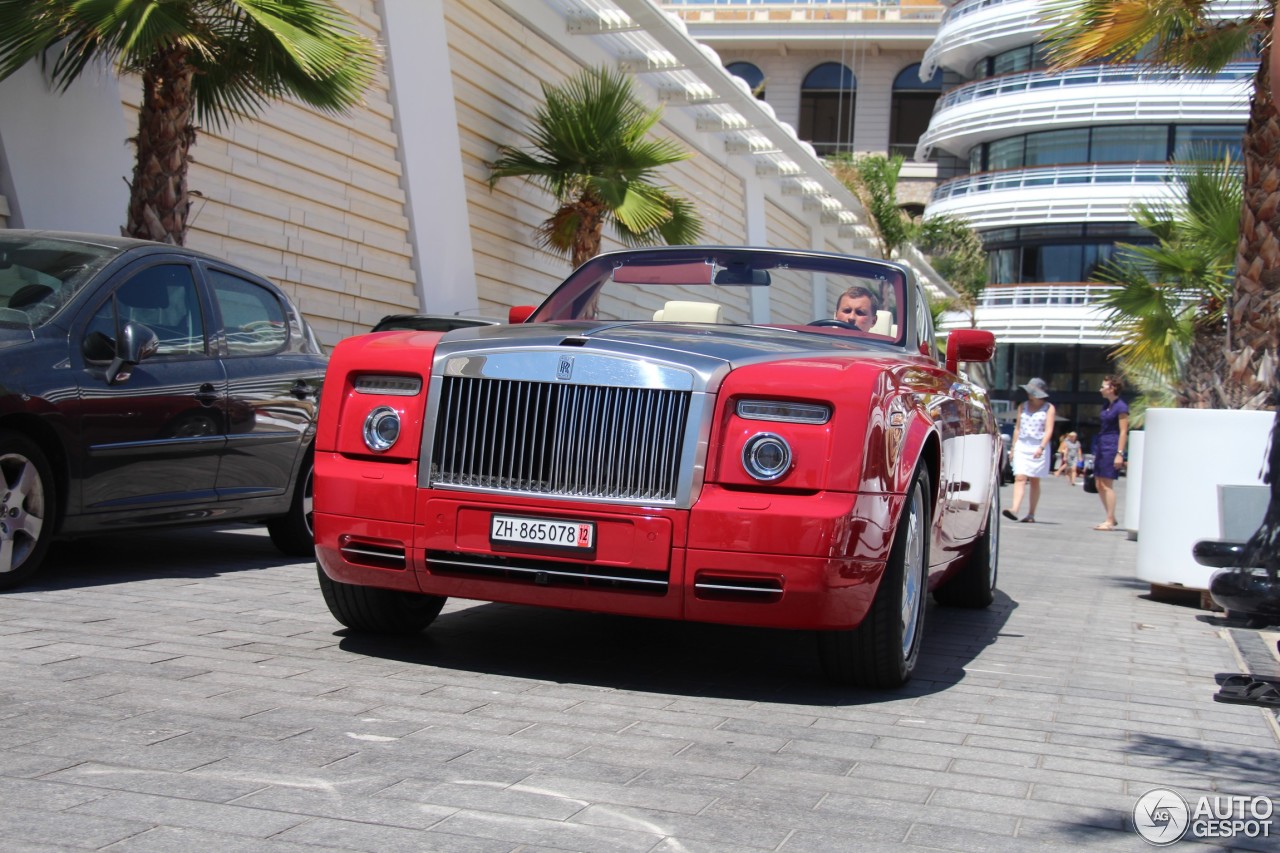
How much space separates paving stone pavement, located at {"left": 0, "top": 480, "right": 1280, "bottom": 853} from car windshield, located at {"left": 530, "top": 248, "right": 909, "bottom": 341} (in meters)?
1.35

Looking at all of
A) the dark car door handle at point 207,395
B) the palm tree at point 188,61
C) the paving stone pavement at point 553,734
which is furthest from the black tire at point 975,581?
the palm tree at point 188,61

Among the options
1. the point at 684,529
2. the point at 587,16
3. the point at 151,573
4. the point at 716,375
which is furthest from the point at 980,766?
the point at 587,16

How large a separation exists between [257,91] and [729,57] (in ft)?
191

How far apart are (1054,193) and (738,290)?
149ft

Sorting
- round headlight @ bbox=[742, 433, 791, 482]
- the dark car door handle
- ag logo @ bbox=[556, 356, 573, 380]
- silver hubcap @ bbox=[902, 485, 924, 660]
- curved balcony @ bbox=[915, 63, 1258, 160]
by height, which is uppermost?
curved balcony @ bbox=[915, 63, 1258, 160]

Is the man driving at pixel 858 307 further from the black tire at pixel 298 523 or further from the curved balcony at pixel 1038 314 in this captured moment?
the curved balcony at pixel 1038 314

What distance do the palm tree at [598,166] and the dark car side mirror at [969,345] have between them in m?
9.88

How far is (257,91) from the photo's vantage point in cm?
1065

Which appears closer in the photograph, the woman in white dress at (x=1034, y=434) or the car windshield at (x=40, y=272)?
the car windshield at (x=40, y=272)

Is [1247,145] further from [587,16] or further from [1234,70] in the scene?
[1234,70]

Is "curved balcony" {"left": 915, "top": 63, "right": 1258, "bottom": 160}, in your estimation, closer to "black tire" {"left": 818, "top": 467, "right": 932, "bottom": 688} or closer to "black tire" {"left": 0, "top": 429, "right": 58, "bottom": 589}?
"black tire" {"left": 818, "top": 467, "right": 932, "bottom": 688}

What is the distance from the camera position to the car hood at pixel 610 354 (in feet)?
15.7

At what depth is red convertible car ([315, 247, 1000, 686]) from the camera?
15.2 feet

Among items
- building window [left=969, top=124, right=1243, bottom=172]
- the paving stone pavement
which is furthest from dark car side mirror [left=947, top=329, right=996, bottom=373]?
building window [left=969, top=124, right=1243, bottom=172]
